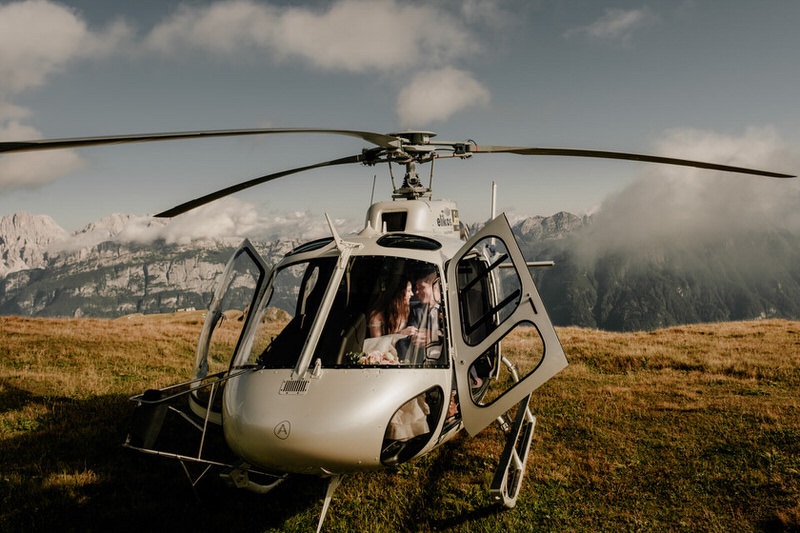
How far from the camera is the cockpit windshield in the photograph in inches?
226

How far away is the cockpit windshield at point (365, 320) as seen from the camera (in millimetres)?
5730

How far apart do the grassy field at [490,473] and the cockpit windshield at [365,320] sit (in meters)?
2.36

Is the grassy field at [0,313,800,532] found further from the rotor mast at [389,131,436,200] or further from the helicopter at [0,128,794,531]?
the rotor mast at [389,131,436,200]

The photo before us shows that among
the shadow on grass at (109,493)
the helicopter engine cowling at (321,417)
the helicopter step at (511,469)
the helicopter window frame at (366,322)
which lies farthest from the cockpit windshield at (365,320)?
the shadow on grass at (109,493)

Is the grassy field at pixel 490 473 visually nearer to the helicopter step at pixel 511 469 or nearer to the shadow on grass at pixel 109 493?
the shadow on grass at pixel 109 493

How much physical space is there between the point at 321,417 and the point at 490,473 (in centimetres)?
412

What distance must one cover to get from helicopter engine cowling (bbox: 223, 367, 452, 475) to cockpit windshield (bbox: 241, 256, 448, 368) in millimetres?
225

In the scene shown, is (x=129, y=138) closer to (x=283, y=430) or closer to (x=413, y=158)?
(x=283, y=430)

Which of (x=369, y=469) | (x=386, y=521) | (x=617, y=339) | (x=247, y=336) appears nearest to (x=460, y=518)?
(x=386, y=521)

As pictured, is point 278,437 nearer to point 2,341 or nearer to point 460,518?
point 460,518

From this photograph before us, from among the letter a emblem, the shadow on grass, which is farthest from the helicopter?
the shadow on grass

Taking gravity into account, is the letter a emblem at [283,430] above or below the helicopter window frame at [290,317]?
below

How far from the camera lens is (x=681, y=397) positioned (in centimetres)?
1184

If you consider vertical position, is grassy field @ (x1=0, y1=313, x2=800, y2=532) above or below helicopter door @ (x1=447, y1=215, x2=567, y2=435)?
below
